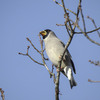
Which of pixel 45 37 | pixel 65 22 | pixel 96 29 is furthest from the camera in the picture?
pixel 45 37

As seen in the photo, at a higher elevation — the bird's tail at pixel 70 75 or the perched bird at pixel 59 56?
the perched bird at pixel 59 56

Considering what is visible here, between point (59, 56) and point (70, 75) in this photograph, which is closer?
point (70, 75)

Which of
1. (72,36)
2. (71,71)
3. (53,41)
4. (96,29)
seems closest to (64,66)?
(71,71)

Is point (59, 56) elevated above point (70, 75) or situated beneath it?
elevated above

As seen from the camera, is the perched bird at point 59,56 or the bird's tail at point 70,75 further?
the perched bird at point 59,56

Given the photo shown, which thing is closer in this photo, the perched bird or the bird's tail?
the bird's tail

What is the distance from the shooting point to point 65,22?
3441 millimetres

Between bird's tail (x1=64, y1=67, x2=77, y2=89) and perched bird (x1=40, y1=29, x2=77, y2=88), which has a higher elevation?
perched bird (x1=40, y1=29, x2=77, y2=88)

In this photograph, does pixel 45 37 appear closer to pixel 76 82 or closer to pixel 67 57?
pixel 67 57

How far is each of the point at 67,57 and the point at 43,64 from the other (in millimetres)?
1194

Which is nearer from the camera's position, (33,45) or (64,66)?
(33,45)

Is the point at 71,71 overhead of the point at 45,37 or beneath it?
beneath

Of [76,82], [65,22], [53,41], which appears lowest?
[76,82]

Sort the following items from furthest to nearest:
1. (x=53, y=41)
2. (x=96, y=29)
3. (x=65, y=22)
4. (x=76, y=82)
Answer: (x=53, y=41) < (x=76, y=82) < (x=65, y=22) < (x=96, y=29)
